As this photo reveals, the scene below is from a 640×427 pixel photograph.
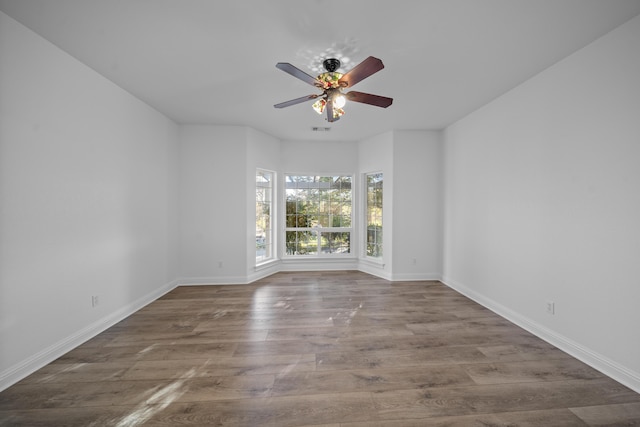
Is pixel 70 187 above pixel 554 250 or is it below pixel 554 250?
above

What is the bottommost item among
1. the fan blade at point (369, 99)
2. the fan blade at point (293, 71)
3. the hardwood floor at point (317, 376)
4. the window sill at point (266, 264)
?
the hardwood floor at point (317, 376)

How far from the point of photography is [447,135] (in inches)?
175

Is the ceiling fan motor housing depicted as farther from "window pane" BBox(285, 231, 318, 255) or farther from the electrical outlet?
"window pane" BBox(285, 231, 318, 255)

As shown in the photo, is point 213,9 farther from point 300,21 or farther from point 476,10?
point 476,10

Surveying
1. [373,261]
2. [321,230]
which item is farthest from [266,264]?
[373,261]

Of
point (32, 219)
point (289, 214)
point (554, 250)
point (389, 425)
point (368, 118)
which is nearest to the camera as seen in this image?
point (389, 425)

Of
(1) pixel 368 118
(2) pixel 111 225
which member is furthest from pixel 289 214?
(2) pixel 111 225

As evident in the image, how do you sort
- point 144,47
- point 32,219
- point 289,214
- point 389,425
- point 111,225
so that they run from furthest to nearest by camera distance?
point 289,214
point 111,225
point 144,47
point 32,219
point 389,425

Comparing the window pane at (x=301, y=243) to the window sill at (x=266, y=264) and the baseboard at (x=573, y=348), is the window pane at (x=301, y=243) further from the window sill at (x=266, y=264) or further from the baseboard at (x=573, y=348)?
the baseboard at (x=573, y=348)

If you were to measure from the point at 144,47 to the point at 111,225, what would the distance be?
6.27 feet

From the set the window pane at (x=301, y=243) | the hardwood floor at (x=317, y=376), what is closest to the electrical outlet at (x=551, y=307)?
the hardwood floor at (x=317, y=376)

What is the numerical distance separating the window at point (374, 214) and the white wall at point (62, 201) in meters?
3.88

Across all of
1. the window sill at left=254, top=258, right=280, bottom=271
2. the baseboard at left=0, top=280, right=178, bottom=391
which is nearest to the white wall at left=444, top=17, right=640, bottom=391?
the window sill at left=254, top=258, right=280, bottom=271

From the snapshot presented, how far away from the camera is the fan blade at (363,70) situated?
1.84 meters
